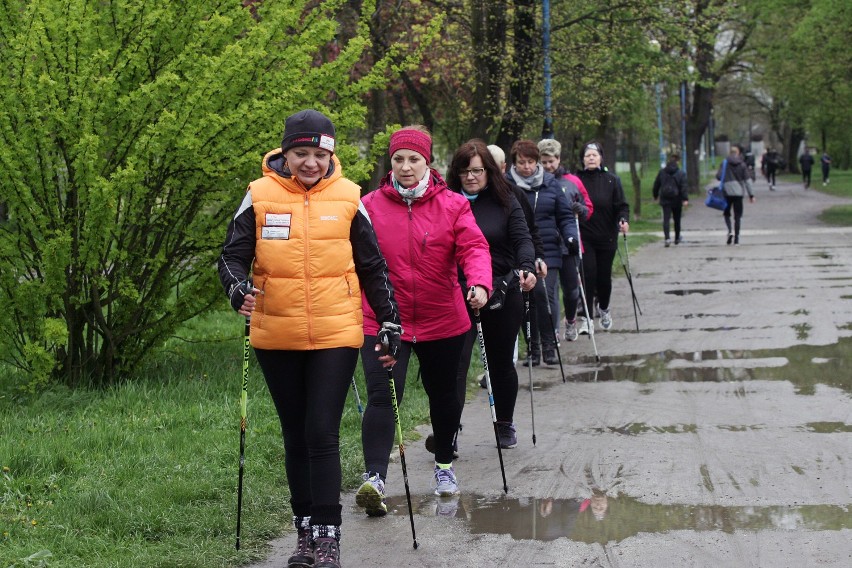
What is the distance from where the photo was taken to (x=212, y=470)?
278 inches

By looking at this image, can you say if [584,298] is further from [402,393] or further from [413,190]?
[413,190]

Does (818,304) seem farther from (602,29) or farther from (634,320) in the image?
(602,29)

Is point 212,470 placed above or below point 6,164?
below

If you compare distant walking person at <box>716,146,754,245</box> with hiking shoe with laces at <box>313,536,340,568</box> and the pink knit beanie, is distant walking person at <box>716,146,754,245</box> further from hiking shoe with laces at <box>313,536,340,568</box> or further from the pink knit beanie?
hiking shoe with laces at <box>313,536,340,568</box>

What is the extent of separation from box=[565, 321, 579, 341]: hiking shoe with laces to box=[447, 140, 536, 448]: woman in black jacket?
17.9ft

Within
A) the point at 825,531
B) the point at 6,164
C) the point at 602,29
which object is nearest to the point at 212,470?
the point at 6,164

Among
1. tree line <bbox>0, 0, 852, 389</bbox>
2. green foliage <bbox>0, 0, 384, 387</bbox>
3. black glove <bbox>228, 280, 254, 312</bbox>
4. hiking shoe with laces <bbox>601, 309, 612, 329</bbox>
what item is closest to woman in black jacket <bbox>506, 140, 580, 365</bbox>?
tree line <bbox>0, 0, 852, 389</bbox>

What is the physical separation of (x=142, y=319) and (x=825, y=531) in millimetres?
5739

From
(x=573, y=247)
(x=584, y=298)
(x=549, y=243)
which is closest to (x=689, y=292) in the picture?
(x=584, y=298)

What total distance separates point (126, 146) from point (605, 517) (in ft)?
14.9

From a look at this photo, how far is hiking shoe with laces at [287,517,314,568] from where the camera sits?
532cm

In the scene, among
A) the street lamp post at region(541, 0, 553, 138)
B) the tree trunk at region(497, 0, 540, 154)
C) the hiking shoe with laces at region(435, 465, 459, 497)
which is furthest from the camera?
the street lamp post at region(541, 0, 553, 138)

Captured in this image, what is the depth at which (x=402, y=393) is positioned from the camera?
6.61 metres

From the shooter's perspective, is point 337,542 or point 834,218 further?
point 834,218
